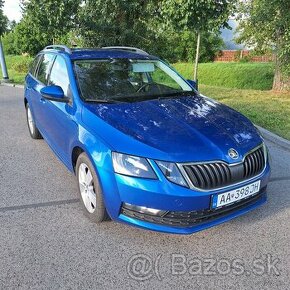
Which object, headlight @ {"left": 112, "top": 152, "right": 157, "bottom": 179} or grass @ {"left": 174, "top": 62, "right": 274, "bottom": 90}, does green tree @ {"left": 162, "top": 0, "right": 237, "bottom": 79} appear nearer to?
headlight @ {"left": 112, "top": 152, "right": 157, "bottom": 179}

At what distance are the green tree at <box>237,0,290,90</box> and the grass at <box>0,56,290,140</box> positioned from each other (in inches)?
32.1

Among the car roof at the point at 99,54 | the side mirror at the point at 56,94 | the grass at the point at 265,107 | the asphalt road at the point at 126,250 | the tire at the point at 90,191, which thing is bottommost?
the grass at the point at 265,107

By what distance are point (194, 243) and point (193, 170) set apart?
0.76 m

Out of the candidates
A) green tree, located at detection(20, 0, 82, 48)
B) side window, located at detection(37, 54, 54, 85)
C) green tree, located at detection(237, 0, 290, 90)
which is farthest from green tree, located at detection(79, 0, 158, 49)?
side window, located at detection(37, 54, 54, 85)

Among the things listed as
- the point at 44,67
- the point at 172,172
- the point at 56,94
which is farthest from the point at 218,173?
the point at 44,67

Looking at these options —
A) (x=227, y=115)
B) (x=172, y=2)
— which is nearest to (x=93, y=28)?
(x=172, y=2)

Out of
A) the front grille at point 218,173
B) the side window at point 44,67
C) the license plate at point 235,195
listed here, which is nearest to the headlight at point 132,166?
the front grille at point 218,173

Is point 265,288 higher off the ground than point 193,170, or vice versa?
point 193,170

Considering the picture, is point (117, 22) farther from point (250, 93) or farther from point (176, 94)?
point (176, 94)

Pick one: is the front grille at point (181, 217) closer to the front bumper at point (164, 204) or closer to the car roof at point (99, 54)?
the front bumper at point (164, 204)

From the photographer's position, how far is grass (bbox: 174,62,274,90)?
54.4 feet

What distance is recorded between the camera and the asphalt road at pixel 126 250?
2.64m

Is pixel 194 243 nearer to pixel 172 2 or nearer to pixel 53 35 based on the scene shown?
pixel 172 2

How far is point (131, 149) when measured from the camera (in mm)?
2855
